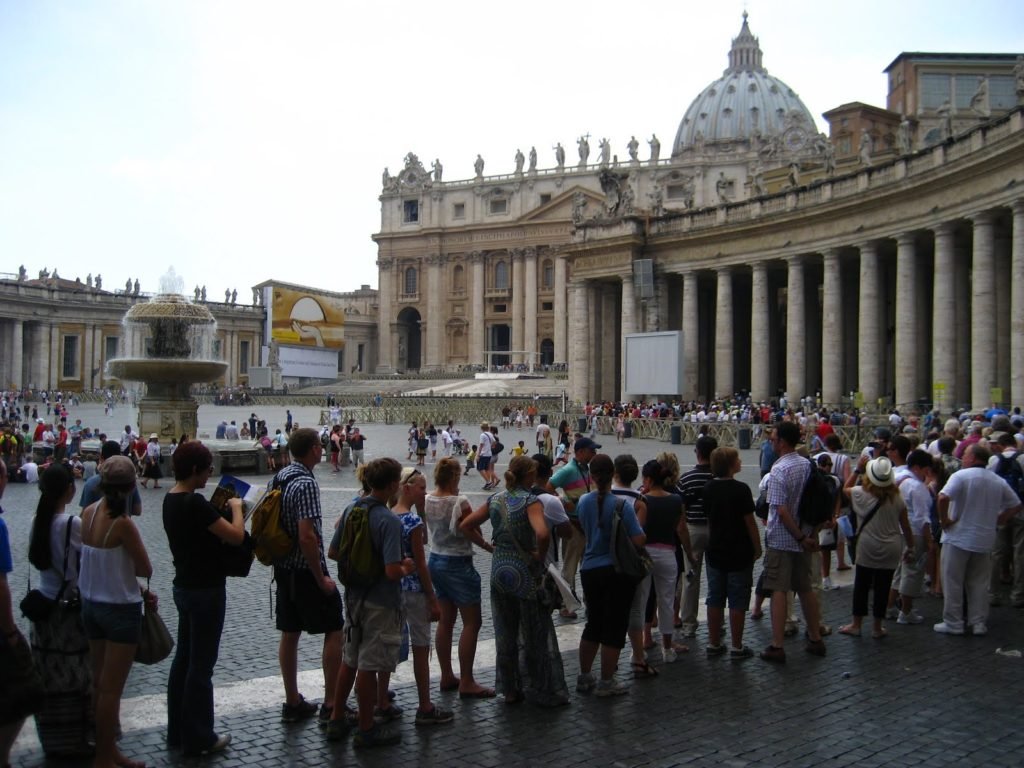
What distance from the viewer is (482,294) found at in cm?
8944

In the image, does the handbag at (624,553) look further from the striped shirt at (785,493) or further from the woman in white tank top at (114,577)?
the woman in white tank top at (114,577)

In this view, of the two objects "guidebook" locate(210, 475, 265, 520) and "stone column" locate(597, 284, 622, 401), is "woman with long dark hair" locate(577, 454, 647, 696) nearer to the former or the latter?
"guidebook" locate(210, 475, 265, 520)

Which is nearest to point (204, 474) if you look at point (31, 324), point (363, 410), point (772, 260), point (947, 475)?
point (947, 475)

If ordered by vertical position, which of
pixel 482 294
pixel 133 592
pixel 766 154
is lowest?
pixel 133 592

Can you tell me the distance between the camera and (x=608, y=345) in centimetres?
4019

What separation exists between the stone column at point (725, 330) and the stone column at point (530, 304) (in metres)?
50.2

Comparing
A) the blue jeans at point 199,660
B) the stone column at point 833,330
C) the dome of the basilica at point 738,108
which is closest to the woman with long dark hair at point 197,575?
the blue jeans at point 199,660

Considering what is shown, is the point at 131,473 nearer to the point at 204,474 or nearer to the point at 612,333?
the point at 204,474

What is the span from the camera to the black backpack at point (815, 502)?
733cm

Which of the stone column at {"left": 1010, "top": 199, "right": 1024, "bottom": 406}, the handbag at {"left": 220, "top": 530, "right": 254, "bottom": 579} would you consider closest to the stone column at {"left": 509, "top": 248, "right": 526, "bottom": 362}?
the stone column at {"left": 1010, "top": 199, "right": 1024, "bottom": 406}

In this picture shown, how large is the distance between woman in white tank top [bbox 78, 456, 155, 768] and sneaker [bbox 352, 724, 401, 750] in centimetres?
121

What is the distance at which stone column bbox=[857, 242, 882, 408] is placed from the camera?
3002 centimetres

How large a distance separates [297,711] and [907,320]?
26.4m

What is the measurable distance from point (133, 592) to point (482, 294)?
278 ft
